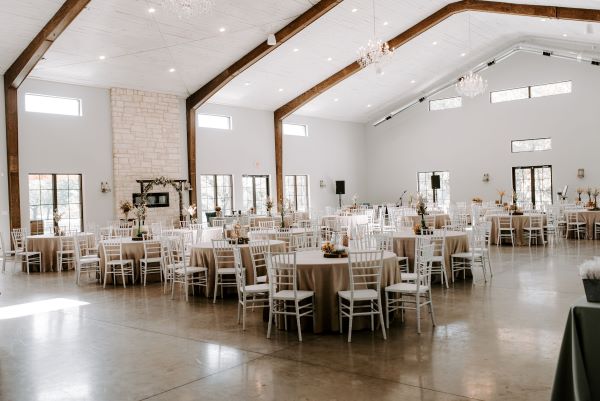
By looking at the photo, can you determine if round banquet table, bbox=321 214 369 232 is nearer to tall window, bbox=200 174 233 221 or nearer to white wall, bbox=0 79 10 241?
tall window, bbox=200 174 233 221

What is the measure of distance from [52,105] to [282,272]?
10273mm

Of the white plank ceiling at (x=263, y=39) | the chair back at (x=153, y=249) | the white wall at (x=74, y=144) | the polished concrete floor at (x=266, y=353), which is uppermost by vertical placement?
the white plank ceiling at (x=263, y=39)

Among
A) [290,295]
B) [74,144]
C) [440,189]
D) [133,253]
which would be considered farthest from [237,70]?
[290,295]

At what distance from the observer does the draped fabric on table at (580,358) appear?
8.93 ft

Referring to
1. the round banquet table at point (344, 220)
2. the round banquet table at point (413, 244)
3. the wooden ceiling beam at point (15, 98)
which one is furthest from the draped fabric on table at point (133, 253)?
the round banquet table at point (344, 220)

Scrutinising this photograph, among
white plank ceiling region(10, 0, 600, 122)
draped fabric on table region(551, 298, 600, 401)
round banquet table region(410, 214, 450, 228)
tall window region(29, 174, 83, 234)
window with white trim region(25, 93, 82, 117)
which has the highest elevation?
white plank ceiling region(10, 0, 600, 122)

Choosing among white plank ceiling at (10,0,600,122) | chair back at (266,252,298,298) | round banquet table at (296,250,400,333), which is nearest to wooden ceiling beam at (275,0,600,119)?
white plank ceiling at (10,0,600,122)

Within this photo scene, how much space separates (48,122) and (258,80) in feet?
19.7

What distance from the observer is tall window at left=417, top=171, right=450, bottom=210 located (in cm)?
2027

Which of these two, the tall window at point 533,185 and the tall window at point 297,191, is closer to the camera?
the tall window at point 533,185

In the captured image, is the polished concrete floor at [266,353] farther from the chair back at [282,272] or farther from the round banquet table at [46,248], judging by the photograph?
the round banquet table at [46,248]

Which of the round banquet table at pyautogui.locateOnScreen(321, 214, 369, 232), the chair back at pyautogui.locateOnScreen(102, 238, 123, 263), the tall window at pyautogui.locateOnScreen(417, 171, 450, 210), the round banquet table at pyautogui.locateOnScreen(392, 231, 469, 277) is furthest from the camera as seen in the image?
the tall window at pyautogui.locateOnScreen(417, 171, 450, 210)

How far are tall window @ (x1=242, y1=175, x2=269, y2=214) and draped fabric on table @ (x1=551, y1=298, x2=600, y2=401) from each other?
50.9 ft

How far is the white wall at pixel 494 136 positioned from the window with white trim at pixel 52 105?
12.6m
